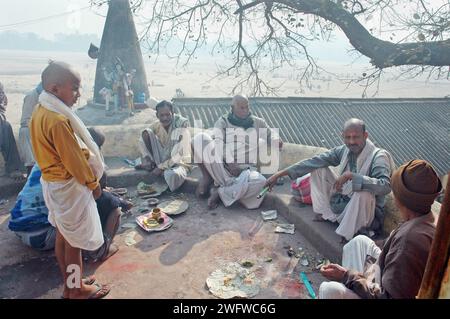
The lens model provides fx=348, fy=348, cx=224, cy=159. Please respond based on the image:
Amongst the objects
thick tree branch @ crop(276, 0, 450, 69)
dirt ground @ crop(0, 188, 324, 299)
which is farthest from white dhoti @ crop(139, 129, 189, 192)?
thick tree branch @ crop(276, 0, 450, 69)

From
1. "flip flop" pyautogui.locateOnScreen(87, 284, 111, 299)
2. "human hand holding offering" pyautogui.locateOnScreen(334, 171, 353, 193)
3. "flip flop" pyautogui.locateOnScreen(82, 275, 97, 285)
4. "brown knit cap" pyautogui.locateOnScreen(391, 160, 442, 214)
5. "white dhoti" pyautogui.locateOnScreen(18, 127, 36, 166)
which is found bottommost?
"flip flop" pyautogui.locateOnScreen(87, 284, 111, 299)

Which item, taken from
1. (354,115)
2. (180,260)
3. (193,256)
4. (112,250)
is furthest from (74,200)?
(354,115)

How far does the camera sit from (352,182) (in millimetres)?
3447

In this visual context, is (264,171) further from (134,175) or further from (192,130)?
(134,175)

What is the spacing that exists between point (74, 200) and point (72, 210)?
0.26ft

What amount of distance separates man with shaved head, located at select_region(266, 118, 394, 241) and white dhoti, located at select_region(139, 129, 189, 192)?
1644 mm

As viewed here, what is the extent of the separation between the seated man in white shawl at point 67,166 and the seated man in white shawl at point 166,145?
2601mm

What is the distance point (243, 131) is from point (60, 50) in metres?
97.0

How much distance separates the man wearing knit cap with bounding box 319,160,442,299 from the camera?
1983 millimetres

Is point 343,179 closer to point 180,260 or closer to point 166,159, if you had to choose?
point 180,260

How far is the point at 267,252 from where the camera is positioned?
3.89 m

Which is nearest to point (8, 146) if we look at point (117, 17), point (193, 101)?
point (193, 101)

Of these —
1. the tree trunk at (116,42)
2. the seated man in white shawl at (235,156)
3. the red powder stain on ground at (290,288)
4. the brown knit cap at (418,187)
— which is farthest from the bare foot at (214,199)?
the tree trunk at (116,42)

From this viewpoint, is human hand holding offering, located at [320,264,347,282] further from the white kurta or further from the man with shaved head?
the white kurta
